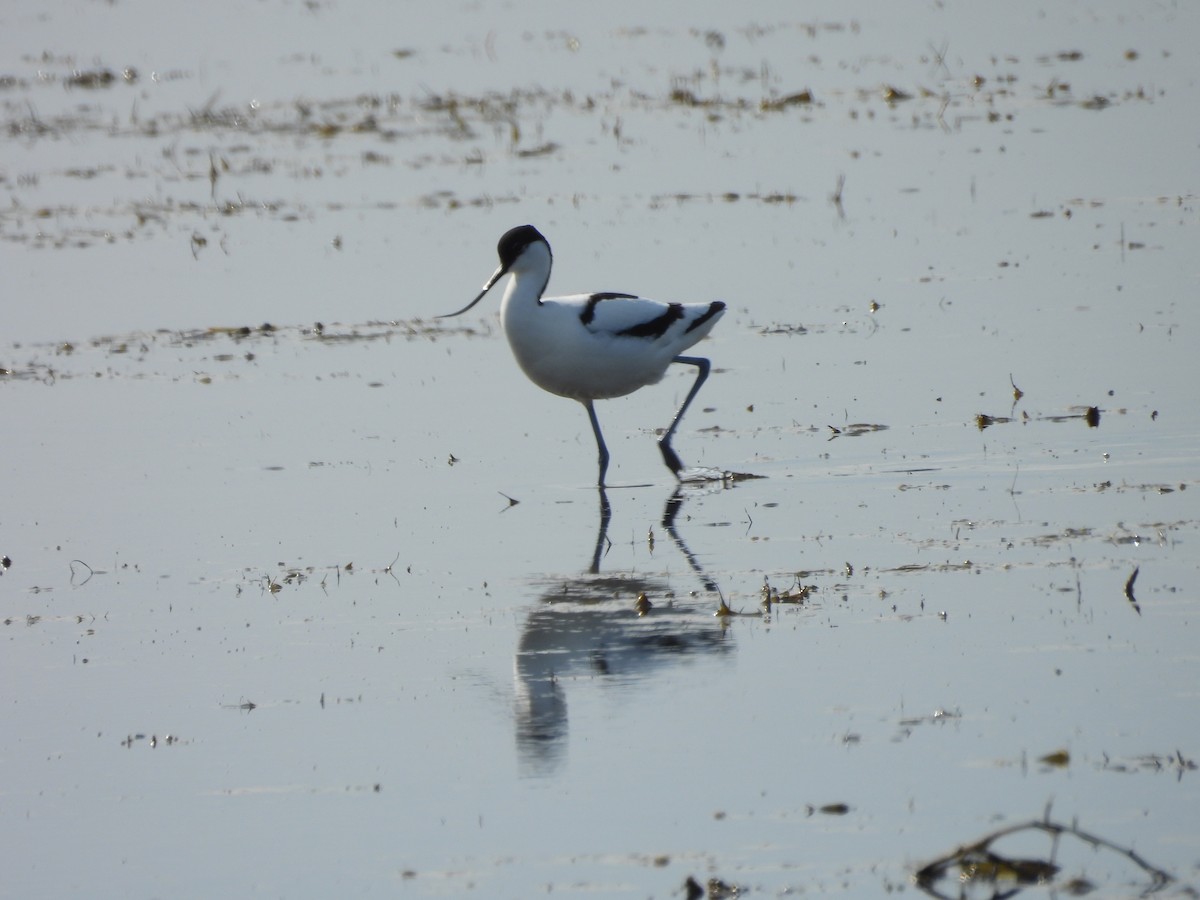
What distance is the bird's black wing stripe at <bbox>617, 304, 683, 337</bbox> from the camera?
429 inches

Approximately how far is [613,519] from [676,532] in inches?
17.8

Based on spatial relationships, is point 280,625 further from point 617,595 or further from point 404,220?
point 404,220

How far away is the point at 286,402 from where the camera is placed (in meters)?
12.5

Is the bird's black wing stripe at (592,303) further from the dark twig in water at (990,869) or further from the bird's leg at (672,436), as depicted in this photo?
the dark twig in water at (990,869)

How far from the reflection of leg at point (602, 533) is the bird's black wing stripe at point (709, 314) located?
1.59 meters

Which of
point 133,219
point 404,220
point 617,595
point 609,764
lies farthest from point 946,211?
point 609,764

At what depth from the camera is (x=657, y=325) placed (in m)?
11.1

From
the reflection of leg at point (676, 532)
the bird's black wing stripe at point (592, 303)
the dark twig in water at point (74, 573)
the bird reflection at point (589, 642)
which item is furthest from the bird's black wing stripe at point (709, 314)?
the dark twig in water at point (74, 573)

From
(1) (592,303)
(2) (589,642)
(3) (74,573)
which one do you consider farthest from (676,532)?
(3) (74,573)

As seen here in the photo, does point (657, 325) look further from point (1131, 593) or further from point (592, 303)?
point (1131, 593)

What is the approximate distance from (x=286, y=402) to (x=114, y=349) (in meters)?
2.19

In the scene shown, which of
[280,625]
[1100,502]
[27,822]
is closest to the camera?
[27,822]

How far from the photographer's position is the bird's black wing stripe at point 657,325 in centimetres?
1090

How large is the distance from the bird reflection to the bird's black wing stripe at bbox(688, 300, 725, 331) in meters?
2.90
